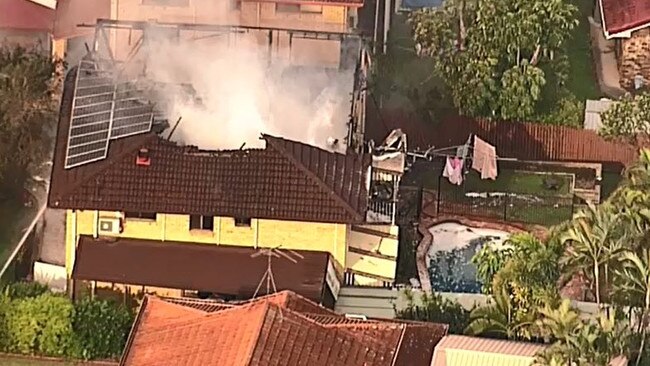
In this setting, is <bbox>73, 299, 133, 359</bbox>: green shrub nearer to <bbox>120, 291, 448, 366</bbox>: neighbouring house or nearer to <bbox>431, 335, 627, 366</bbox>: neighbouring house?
<bbox>120, 291, 448, 366</bbox>: neighbouring house

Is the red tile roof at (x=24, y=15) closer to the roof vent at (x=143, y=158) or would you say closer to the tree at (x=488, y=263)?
the roof vent at (x=143, y=158)

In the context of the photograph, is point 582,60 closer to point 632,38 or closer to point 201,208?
point 632,38

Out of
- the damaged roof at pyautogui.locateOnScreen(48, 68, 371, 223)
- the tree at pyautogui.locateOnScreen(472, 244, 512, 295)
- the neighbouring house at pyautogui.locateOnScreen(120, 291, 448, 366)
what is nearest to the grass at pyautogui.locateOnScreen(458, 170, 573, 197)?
the tree at pyautogui.locateOnScreen(472, 244, 512, 295)

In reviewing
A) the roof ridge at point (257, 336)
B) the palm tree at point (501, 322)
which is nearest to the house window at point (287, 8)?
the palm tree at point (501, 322)

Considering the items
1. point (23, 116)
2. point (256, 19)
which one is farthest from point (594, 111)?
point (23, 116)

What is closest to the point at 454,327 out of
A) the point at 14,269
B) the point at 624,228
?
the point at 624,228

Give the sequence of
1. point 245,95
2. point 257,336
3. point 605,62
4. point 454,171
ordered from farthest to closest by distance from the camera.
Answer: point 605,62
point 454,171
point 245,95
point 257,336
